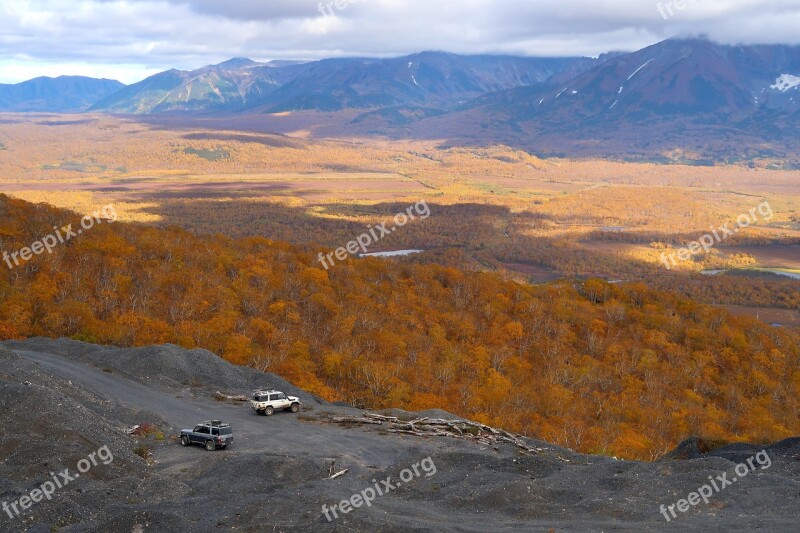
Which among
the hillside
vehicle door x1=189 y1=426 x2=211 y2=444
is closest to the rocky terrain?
vehicle door x1=189 y1=426 x2=211 y2=444

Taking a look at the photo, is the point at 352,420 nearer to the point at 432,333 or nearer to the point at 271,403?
the point at 271,403

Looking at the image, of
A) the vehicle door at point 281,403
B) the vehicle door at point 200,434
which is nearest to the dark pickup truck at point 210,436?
the vehicle door at point 200,434

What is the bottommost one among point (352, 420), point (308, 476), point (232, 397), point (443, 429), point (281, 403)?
point (443, 429)

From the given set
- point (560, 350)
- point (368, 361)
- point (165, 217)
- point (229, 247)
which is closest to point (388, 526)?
point (368, 361)

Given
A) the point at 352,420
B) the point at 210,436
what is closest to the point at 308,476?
the point at 210,436

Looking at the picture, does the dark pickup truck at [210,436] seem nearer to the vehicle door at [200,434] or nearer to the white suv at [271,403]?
the vehicle door at [200,434]

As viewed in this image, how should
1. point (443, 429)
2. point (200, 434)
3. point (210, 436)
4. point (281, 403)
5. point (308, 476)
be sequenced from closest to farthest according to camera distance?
point (308, 476) → point (210, 436) → point (200, 434) → point (443, 429) → point (281, 403)


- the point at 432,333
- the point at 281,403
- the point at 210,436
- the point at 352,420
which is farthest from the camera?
the point at 432,333

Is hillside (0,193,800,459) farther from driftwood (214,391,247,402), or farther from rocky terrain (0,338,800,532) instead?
rocky terrain (0,338,800,532)
